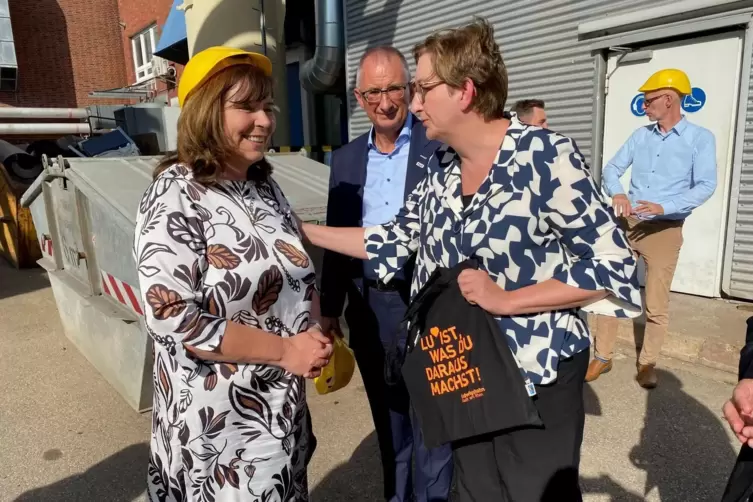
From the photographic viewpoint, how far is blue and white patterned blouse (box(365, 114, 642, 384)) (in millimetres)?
1488

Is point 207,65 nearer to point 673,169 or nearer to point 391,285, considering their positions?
point 391,285

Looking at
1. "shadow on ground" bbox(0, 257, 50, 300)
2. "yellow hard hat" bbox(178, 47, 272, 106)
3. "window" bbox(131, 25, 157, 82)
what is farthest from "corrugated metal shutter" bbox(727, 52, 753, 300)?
"window" bbox(131, 25, 157, 82)

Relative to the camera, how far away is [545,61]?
626 centimetres

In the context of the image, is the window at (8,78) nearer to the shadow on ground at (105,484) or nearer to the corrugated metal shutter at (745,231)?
the shadow on ground at (105,484)

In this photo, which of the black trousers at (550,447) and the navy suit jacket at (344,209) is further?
the navy suit jacket at (344,209)

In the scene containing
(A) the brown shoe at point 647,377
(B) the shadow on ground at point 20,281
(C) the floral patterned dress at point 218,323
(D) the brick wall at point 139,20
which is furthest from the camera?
(D) the brick wall at point 139,20

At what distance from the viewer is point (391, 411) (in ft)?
8.37

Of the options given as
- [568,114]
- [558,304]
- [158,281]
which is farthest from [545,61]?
[158,281]

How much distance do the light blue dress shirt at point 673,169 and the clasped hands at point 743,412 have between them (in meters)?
2.59

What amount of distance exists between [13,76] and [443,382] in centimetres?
2210

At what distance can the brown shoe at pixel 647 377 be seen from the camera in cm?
383

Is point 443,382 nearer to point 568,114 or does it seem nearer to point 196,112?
point 196,112

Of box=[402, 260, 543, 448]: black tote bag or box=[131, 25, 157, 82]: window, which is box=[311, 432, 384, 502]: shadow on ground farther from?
box=[131, 25, 157, 82]: window

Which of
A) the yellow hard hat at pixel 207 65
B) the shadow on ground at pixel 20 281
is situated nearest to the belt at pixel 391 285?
the yellow hard hat at pixel 207 65
